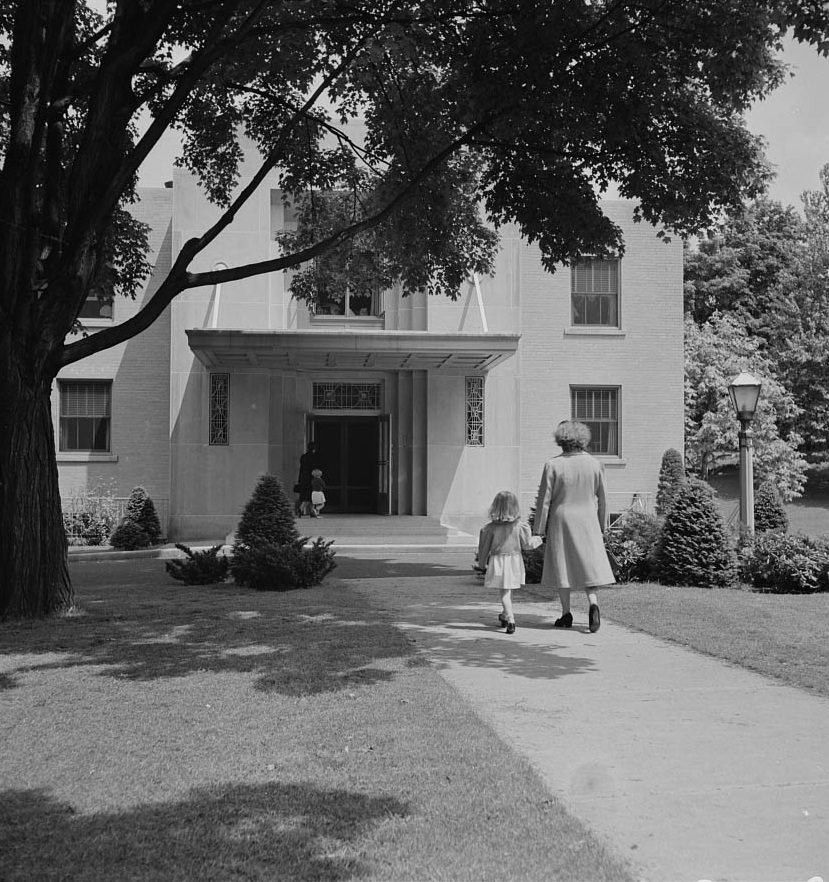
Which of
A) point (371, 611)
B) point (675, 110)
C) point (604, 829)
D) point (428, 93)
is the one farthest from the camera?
point (428, 93)

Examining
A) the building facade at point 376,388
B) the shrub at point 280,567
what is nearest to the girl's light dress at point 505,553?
the shrub at point 280,567

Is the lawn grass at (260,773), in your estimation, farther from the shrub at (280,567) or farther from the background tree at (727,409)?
the background tree at (727,409)

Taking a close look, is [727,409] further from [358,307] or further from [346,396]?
A: [346,396]

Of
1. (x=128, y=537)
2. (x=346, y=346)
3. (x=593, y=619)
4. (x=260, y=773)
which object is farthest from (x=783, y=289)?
(x=260, y=773)

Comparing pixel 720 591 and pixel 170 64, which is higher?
pixel 170 64

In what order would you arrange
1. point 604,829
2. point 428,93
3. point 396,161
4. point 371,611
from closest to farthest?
1. point 604,829
2. point 371,611
3. point 428,93
4. point 396,161

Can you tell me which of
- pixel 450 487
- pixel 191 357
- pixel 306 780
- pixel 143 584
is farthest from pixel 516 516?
pixel 191 357

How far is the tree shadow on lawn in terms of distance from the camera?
6996 millimetres

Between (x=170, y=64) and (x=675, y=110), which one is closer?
(x=675, y=110)

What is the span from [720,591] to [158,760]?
9.04m

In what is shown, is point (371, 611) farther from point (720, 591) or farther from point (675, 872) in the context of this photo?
point (675, 872)

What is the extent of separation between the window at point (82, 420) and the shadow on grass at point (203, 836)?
75.8 feet

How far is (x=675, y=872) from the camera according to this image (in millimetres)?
3502

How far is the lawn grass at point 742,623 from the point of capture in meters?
7.31
